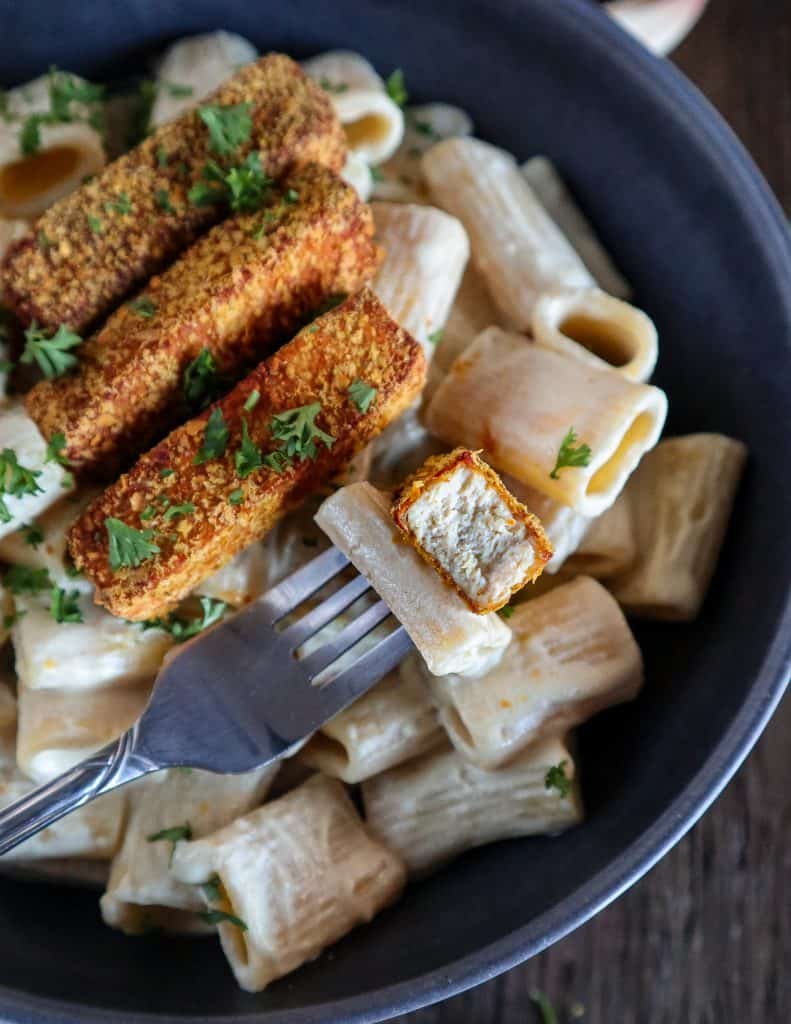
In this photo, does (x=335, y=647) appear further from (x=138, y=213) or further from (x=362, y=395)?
(x=138, y=213)

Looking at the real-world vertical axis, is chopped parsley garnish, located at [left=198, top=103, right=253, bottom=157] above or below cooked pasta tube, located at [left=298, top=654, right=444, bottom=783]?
above

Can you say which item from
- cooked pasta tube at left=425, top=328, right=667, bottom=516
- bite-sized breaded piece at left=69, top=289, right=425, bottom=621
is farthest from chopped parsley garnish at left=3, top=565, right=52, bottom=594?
cooked pasta tube at left=425, top=328, right=667, bottom=516

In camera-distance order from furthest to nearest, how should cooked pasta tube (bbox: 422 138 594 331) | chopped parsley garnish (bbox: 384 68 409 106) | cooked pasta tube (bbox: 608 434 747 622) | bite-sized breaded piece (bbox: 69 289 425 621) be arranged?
chopped parsley garnish (bbox: 384 68 409 106) → cooked pasta tube (bbox: 422 138 594 331) → cooked pasta tube (bbox: 608 434 747 622) → bite-sized breaded piece (bbox: 69 289 425 621)

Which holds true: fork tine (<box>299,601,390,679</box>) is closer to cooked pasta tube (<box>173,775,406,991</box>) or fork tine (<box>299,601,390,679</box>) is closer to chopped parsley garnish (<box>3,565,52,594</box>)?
cooked pasta tube (<box>173,775,406,991</box>)

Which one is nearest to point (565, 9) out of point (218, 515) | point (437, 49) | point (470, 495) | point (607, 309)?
point (437, 49)

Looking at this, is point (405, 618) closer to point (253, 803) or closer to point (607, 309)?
point (253, 803)

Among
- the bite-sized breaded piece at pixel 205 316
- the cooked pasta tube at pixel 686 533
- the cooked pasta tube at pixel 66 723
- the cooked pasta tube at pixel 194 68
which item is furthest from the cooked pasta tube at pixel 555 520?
the cooked pasta tube at pixel 194 68

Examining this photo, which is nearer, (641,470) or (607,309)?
(607,309)
